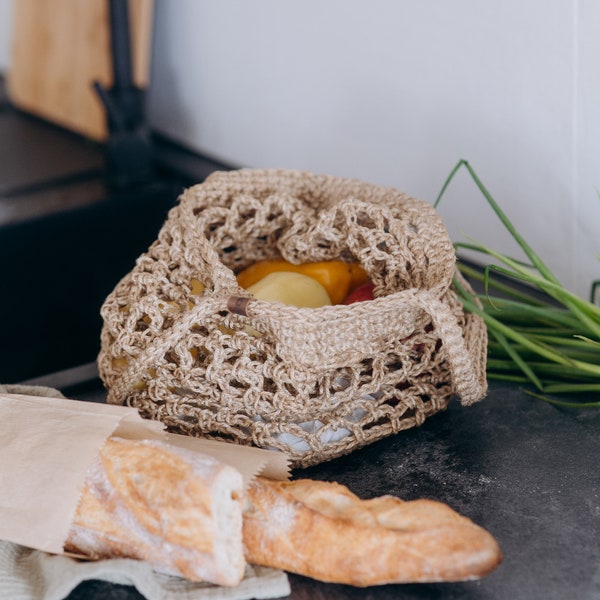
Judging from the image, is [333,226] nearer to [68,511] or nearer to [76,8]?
[68,511]

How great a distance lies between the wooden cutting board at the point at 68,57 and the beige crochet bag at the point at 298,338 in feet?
2.77

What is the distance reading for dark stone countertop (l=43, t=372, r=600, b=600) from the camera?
2.15 feet

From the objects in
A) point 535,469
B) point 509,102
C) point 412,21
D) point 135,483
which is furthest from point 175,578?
point 412,21

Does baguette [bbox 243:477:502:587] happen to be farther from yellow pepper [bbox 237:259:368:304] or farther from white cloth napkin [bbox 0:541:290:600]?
Answer: yellow pepper [bbox 237:259:368:304]

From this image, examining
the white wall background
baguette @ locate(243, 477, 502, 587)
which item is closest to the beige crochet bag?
baguette @ locate(243, 477, 502, 587)

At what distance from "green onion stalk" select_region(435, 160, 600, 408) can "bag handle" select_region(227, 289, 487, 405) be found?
0.11 meters

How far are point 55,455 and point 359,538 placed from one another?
252mm

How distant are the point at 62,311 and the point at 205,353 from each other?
81 cm

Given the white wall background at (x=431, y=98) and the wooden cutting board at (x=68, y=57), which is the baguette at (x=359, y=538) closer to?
the white wall background at (x=431, y=98)

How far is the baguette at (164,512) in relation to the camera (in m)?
0.62

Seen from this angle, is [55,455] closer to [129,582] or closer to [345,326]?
[129,582]

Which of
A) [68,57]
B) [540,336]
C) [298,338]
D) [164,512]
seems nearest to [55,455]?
[164,512]

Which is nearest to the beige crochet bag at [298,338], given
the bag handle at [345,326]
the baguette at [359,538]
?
the bag handle at [345,326]

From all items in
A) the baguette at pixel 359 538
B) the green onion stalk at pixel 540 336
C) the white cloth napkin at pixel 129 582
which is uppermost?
the green onion stalk at pixel 540 336
